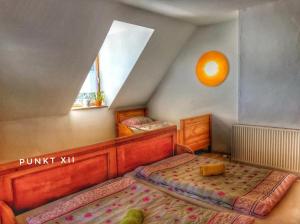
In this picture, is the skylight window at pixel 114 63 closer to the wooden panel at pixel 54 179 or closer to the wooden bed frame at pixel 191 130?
the wooden bed frame at pixel 191 130

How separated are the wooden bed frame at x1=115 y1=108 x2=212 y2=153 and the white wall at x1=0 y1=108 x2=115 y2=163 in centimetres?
21

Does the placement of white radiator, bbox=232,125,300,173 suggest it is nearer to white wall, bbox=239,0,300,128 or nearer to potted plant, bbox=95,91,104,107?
white wall, bbox=239,0,300,128

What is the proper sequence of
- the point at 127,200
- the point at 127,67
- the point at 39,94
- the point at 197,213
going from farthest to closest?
1. the point at 127,67
2. the point at 39,94
3. the point at 127,200
4. the point at 197,213

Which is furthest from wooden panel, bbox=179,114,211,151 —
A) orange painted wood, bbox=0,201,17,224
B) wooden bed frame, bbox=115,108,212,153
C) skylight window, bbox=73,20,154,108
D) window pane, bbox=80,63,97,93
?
orange painted wood, bbox=0,201,17,224

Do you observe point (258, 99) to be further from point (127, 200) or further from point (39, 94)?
point (39, 94)

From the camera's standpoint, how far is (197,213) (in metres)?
1.68

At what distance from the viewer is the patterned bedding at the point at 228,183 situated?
1.79m

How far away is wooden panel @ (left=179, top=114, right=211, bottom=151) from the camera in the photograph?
12.3ft

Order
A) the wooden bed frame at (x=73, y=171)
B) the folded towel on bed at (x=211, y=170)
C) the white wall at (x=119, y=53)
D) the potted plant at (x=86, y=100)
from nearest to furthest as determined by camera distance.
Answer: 1. the wooden bed frame at (x=73, y=171)
2. the folded towel on bed at (x=211, y=170)
3. the white wall at (x=119, y=53)
4. the potted plant at (x=86, y=100)

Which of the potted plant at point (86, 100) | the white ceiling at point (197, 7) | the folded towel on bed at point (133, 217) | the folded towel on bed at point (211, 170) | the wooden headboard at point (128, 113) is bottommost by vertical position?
the folded towel on bed at point (133, 217)

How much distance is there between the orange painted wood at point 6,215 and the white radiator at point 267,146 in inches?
123

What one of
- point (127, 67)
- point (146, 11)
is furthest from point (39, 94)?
point (146, 11)

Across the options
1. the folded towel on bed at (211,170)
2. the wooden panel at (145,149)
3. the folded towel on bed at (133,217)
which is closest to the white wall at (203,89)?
the wooden panel at (145,149)

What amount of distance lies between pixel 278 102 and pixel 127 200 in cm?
261
